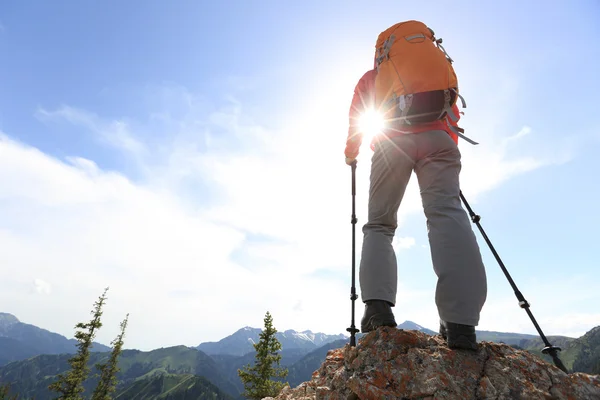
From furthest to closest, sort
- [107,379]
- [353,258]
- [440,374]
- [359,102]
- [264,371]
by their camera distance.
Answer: [107,379], [264,371], [353,258], [359,102], [440,374]

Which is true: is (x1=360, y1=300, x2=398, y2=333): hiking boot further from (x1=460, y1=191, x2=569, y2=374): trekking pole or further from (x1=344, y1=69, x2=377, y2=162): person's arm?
(x1=344, y1=69, x2=377, y2=162): person's arm

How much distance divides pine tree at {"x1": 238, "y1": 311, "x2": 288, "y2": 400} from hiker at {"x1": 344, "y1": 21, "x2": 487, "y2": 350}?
29.6m

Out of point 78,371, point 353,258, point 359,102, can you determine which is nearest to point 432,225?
point 353,258

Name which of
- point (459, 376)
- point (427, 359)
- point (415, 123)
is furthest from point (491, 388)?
point (415, 123)

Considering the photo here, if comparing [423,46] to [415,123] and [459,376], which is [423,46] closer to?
[415,123]

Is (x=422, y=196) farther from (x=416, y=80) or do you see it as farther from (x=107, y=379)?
(x=107, y=379)

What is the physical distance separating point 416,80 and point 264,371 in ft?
112

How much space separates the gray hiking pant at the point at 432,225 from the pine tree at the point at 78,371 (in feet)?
169

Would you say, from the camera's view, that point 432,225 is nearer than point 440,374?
No

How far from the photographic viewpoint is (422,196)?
3.70 m

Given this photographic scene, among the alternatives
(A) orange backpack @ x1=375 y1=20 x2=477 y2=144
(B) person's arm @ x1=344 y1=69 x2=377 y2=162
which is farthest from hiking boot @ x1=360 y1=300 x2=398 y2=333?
(B) person's arm @ x1=344 y1=69 x2=377 y2=162

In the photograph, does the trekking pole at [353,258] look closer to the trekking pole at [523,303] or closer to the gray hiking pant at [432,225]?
the gray hiking pant at [432,225]

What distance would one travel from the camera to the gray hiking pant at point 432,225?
9.90ft

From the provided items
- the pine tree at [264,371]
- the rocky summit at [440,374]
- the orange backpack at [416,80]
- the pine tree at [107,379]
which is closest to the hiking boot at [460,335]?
the rocky summit at [440,374]
